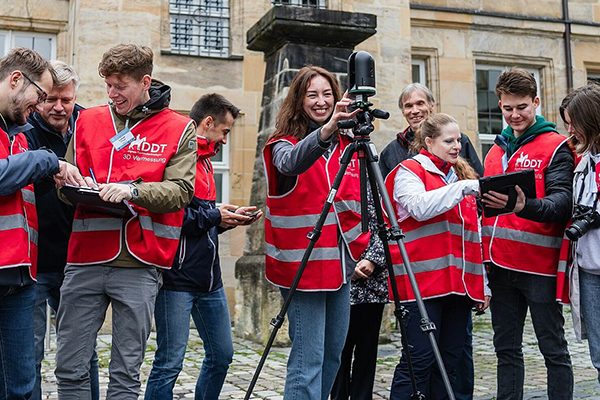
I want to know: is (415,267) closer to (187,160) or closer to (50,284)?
(187,160)

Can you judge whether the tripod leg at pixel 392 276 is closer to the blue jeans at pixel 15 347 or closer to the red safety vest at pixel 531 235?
the red safety vest at pixel 531 235

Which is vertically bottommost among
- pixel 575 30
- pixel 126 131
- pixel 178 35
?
pixel 126 131

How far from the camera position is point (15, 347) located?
10.6ft

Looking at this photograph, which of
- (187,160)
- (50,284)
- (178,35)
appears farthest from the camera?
(178,35)

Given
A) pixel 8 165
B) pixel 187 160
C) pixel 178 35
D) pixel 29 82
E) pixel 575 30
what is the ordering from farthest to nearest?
1. pixel 575 30
2. pixel 178 35
3. pixel 187 160
4. pixel 29 82
5. pixel 8 165

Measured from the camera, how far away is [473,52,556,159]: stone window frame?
533 inches

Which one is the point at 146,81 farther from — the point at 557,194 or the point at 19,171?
the point at 557,194

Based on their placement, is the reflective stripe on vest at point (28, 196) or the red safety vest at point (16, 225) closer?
the red safety vest at point (16, 225)

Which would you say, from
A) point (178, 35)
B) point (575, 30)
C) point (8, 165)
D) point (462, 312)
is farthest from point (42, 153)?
point (575, 30)

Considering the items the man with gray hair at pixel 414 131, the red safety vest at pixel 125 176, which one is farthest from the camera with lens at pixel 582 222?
the red safety vest at pixel 125 176

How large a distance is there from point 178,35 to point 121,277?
27.6ft

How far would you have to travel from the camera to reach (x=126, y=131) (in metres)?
3.44

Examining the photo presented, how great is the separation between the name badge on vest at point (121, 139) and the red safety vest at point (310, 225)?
662 millimetres

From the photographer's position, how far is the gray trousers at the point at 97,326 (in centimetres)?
331
